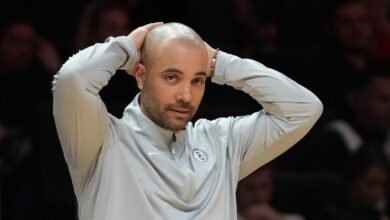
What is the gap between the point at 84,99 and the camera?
3.60m

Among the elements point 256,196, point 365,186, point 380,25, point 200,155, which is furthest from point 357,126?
point 200,155

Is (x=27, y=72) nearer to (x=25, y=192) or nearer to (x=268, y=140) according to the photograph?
(x=25, y=192)

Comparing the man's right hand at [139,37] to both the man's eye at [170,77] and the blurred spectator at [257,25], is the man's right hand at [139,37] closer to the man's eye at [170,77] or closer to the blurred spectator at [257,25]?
the man's eye at [170,77]

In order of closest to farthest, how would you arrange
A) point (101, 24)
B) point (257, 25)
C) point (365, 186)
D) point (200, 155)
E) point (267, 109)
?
point (200, 155) < point (267, 109) < point (365, 186) < point (101, 24) < point (257, 25)

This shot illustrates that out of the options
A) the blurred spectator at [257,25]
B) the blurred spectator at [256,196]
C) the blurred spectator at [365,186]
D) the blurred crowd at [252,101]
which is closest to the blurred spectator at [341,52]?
the blurred crowd at [252,101]

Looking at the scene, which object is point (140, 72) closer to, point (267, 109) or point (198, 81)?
point (198, 81)

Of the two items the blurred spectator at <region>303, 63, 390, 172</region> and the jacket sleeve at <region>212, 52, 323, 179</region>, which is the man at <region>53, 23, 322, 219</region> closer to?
the jacket sleeve at <region>212, 52, 323, 179</region>

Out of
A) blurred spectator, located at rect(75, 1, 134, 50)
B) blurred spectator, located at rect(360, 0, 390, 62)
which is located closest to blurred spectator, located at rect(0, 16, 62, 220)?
blurred spectator, located at rect(75, 1, 134, 50)

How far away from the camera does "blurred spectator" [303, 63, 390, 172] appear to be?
21.2ft

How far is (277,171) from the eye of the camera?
21.1 ft

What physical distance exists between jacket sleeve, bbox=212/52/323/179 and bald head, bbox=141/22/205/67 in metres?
0.21

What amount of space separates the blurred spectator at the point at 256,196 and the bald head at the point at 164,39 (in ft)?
6.91

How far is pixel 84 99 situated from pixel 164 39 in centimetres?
33

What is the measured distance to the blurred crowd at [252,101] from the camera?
231 inches
